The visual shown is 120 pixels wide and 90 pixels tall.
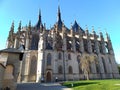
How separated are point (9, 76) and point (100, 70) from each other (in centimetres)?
3403

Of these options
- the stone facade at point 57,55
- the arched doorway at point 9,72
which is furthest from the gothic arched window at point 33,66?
the arched doorway at point 9,72

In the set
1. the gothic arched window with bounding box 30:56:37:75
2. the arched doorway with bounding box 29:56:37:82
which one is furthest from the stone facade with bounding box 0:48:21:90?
the gothic arched window with bounding box 30:56:37:75

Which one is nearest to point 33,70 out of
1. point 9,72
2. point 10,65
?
point 10,65

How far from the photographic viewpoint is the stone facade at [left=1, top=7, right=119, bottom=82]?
35281 mm

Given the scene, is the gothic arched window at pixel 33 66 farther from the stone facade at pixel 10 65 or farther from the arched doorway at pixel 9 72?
the arched doorway at pixel 9 72

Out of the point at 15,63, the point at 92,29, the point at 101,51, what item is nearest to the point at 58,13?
the point at 92,29

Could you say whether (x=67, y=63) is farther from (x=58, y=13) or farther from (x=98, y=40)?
(x=58, y=13)

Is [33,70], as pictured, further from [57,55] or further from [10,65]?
[10,65]

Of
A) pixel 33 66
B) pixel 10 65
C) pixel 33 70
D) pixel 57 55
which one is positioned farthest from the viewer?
pixel 57 55

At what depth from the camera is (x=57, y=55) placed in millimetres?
38188

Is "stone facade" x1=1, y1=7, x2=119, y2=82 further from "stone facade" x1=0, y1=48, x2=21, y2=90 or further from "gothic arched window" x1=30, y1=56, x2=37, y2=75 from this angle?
"stone facade" x1=0, y1=48, x2=21, y2=90

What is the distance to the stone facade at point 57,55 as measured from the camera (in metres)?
35.3

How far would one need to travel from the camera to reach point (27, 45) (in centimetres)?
3841

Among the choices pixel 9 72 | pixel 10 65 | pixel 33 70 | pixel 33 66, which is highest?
pixel 33 66
